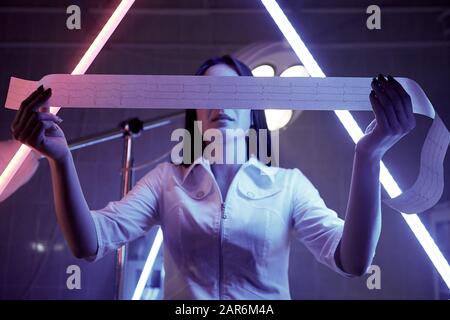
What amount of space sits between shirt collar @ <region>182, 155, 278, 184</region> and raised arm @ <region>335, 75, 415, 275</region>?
157 millimetres

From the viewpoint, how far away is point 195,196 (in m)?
0.53

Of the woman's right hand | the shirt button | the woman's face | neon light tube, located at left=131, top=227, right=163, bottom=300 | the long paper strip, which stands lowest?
neon light tube, located at left=131, top=227, right=163, bottom=300

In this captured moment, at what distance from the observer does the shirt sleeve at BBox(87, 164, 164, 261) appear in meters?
0.48

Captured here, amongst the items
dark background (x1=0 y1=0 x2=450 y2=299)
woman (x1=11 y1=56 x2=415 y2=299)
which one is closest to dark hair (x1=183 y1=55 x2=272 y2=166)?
woman (x1=11 y1=56 x2=415 y2=299)

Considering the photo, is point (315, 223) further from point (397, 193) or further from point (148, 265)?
point (148, 265)

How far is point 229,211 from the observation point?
0.50m

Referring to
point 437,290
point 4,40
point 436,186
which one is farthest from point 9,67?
point 437,290

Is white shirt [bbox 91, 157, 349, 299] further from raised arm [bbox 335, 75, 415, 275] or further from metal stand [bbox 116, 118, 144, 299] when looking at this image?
metal stand [bbox 116, 118, 144, 299]

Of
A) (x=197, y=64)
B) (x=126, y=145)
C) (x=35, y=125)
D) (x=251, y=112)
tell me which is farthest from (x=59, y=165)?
(x=197, y=64)

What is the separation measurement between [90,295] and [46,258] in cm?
28

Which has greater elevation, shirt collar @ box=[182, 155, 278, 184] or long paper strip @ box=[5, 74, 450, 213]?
long paper strip @ box=[5, 74, 450, 213]

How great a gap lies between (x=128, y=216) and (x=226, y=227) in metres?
0.13

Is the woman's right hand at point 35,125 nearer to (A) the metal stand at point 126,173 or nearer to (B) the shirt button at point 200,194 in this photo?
(B) the shirt button at point 200,194

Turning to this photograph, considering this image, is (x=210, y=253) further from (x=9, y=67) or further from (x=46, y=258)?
(x=46, y=258)
